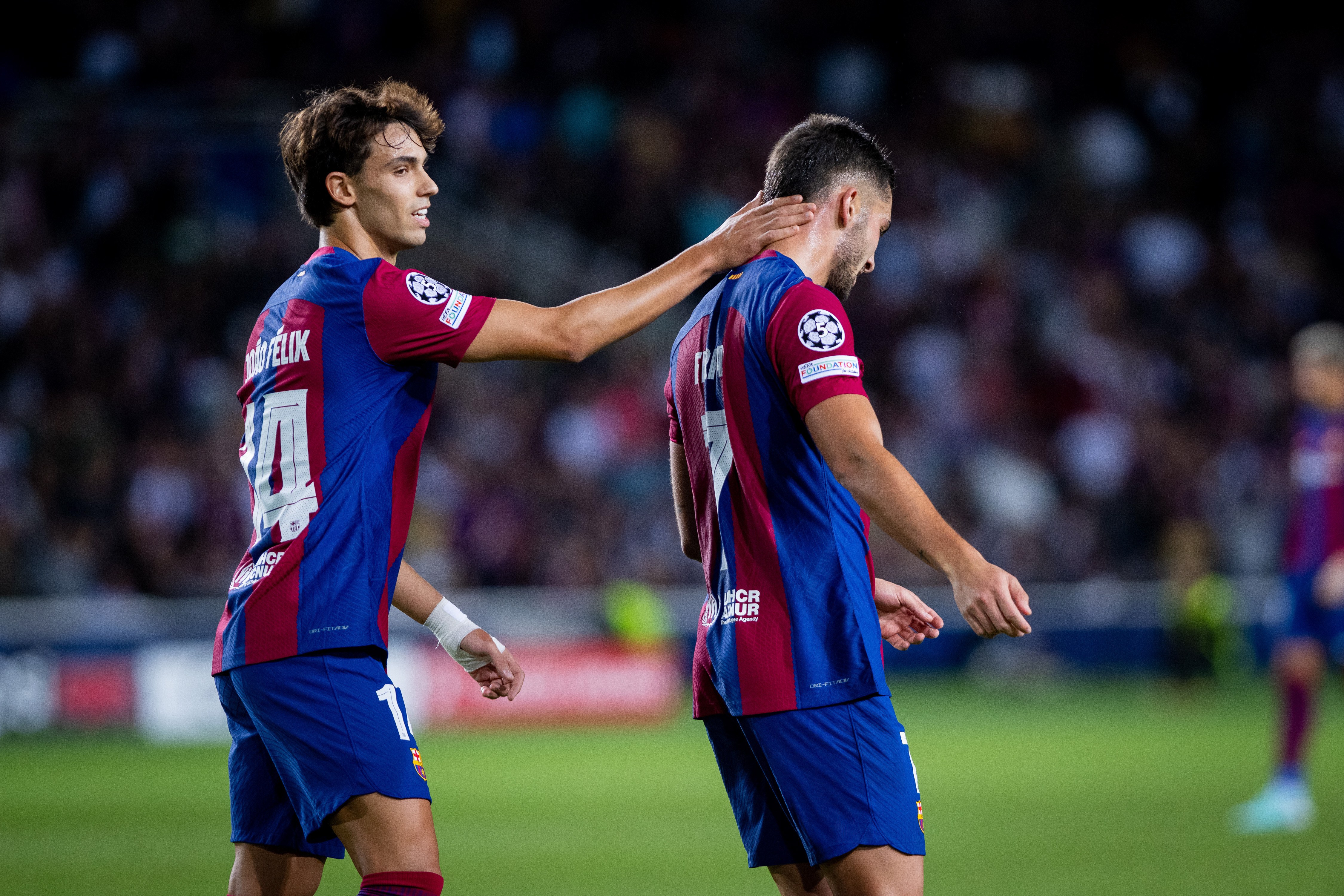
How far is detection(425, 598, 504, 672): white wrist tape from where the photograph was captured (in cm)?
439

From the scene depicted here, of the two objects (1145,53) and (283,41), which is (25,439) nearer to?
(283,41)

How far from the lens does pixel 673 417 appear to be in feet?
13.7

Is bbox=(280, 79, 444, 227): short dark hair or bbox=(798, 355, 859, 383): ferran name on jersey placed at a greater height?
bbox=(280, 79, 444, 227): short dark hair

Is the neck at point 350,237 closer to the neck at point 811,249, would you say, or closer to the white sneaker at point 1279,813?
the neck at point 811,249

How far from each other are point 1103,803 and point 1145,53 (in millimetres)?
14905

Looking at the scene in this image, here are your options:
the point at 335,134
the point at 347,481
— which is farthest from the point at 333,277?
the point at 347,481

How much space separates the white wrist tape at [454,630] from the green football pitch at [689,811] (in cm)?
303

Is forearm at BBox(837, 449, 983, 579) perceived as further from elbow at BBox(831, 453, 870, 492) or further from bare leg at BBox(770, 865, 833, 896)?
bare leg at BBox(770, 865, 833, 896)

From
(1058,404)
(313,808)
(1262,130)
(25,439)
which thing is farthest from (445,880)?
(1262,130)

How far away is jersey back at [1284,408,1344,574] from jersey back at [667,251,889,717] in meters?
6.42

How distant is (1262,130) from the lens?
845 inches

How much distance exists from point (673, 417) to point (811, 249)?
0.59 meters

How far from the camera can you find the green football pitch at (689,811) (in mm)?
7344

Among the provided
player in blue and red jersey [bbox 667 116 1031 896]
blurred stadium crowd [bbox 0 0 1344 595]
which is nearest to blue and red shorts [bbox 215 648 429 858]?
player in blue and red jersey [bbox 667 116 1031 896]
